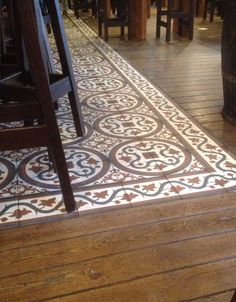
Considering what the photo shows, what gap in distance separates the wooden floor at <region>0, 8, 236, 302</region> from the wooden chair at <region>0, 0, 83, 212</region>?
196 millimetres

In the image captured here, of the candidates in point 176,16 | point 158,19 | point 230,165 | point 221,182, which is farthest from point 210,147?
point 158,19

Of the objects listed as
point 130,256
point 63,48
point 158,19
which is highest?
point 63,48

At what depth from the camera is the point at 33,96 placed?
1.61m

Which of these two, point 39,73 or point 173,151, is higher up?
point 39,73

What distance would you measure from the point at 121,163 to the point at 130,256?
65 cm

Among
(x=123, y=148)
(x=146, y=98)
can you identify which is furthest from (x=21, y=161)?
(x=146, y=98)

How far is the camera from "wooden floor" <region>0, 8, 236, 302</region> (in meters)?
1.08

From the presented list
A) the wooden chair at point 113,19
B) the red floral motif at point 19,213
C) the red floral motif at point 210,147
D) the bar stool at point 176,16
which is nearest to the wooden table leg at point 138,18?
the wooden chair at point 113,19

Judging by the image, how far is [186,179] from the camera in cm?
165

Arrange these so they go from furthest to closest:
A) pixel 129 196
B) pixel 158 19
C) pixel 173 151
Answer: pixel 158 19, pixel 173 151, pixel 129 196

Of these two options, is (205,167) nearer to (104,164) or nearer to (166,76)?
(104,164)

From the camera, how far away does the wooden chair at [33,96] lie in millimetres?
1183

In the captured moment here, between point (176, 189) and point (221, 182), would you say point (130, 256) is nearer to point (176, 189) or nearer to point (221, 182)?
point (176, 189)

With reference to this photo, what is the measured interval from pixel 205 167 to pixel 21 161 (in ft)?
2.98
